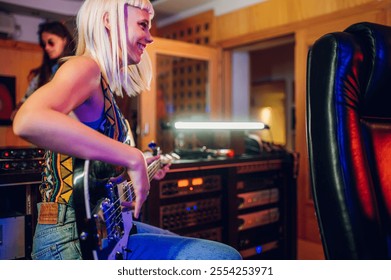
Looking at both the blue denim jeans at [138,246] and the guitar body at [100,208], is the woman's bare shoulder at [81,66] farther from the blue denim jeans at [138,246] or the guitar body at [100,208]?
the blue denim jeans at [138,246]

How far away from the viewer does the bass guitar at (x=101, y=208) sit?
29.0 inches

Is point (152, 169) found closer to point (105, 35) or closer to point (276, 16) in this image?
point (105, 35)

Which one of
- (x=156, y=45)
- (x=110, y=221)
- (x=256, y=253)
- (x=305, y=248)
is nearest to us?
(x=110, y=221)

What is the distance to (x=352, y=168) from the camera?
2.08 feet

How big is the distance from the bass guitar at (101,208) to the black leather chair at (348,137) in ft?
1.40

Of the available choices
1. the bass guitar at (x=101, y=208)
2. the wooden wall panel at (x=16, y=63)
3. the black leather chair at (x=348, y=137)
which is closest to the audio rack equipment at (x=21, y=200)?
the bass guitar at (x=101, y=208)

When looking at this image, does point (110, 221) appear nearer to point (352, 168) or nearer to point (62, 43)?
point (352, 168)

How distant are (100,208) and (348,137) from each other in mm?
501

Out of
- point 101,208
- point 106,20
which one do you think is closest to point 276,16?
point 106,20

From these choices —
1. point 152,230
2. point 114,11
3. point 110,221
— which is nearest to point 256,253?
point 152,230

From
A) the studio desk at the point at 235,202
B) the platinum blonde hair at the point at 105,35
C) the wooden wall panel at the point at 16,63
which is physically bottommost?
the studio desk at the point at 235,202

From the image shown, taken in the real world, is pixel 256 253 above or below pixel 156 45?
below
